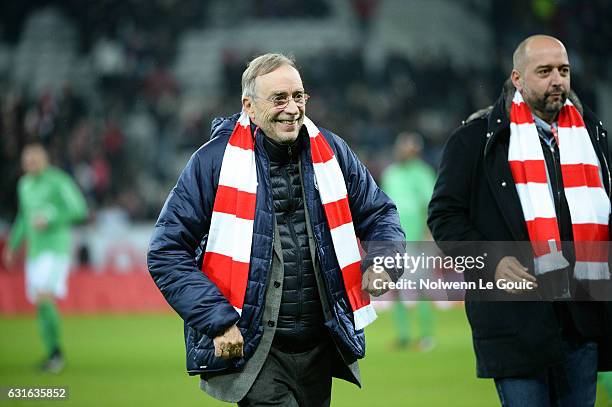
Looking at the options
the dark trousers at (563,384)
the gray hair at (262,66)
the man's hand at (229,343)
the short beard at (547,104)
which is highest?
the gray hair at (262,66)

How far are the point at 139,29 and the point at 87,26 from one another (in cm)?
101

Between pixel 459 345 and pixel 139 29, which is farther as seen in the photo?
pixel 139 29

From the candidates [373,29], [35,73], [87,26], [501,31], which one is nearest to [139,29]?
[87,26]

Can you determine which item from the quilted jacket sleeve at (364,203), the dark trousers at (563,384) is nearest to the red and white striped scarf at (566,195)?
the dark trousers at (563,384)

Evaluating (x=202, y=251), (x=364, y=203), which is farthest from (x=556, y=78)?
(x=202, y=251)

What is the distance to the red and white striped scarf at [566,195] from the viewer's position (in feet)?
13.1

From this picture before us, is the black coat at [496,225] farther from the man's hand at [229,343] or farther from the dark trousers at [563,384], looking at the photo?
the man's hand at [229,343]

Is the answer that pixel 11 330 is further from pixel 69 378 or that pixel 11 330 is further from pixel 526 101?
pixel 526 101

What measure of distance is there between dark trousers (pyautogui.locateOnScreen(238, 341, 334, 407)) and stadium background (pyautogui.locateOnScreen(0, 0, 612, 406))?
10025mm

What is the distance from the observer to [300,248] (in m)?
3.74

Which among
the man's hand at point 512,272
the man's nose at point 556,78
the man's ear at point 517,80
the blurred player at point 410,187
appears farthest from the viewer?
the blurred player at point 410,187

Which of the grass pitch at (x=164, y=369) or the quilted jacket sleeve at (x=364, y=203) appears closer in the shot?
the quilted jacket sleeve at (x=364, y=203)

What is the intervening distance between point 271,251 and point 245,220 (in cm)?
15

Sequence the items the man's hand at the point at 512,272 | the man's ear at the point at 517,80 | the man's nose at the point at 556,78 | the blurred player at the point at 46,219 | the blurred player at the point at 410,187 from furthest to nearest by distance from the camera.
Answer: the blurred player at the point at 410,187, the blurred player at the point at 46,219, the man's ear at the point at 517,80, the man's nose at the point at 556,78, the man's hand at the point at 512,272
